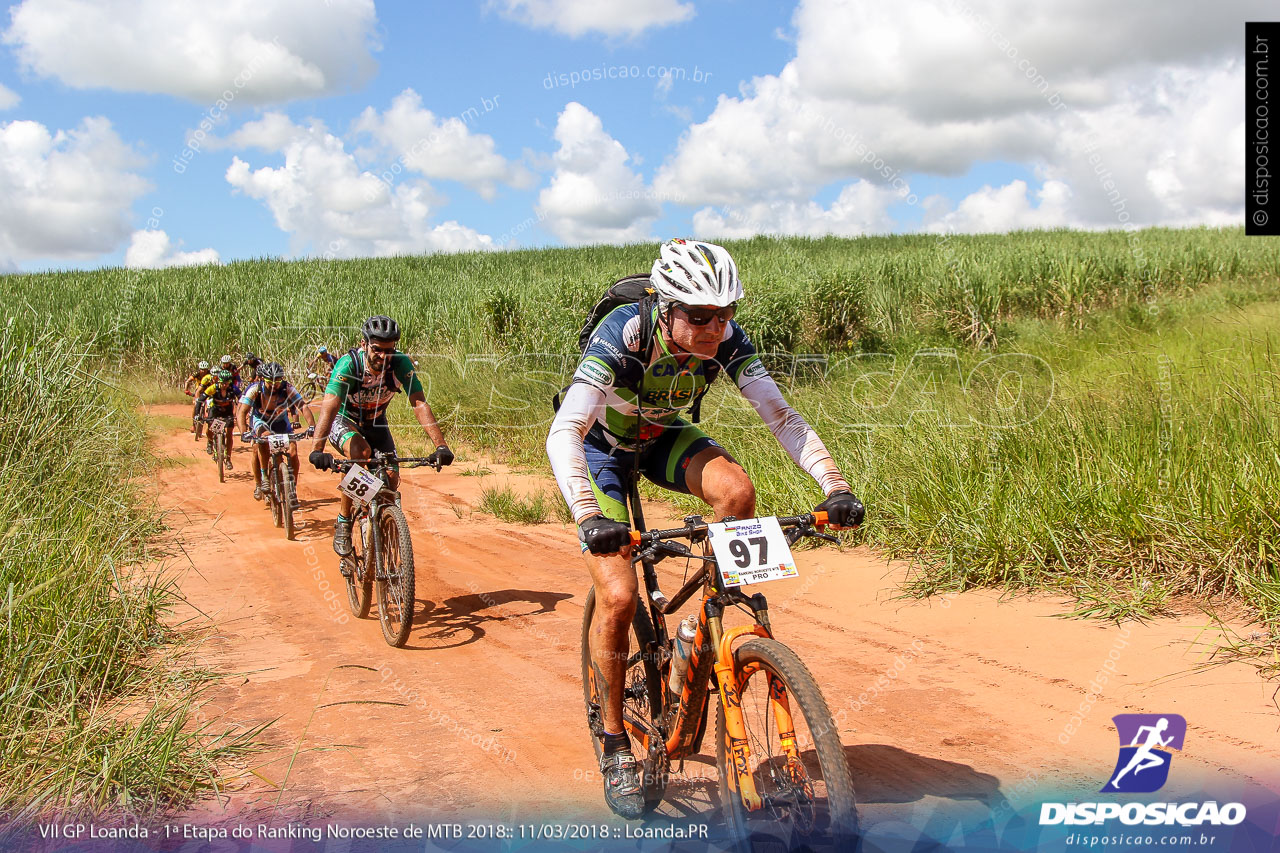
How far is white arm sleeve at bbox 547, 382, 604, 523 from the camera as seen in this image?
11.0 feet

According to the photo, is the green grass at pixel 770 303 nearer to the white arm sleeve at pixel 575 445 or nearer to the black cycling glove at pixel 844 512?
the white arm sleeve at pixel 575 445

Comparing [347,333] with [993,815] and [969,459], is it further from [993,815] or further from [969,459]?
[993,815]

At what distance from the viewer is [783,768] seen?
114 inches

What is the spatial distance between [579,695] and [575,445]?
2340mm

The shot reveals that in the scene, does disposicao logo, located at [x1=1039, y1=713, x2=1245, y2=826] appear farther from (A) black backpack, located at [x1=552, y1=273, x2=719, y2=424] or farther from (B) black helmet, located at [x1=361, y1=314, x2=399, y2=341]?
(B) black helmet, located at [x1=361, y1=314, x2=399, y2=341]

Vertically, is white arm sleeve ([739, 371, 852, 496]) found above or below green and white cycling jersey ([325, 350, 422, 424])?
below

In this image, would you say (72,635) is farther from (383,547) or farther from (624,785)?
(624,785)

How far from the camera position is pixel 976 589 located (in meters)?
6.70

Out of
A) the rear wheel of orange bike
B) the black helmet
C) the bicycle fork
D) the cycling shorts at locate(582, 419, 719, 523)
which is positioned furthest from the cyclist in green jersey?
the bicycle fork

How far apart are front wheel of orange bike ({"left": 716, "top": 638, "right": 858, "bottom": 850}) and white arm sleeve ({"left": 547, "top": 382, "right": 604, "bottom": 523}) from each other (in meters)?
0.82

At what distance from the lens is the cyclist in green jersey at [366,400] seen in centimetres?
729

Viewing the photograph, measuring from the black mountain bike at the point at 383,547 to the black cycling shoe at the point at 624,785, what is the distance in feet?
10.3

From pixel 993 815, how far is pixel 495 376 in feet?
47.0

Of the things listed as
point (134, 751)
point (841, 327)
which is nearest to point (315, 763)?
point (134, 751)
